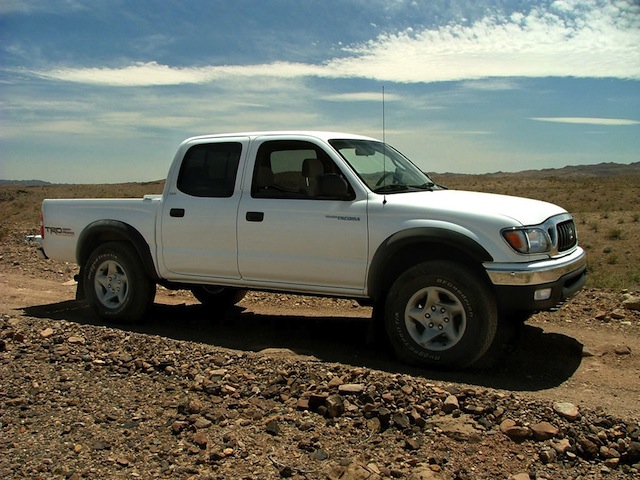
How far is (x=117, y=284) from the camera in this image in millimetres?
7648

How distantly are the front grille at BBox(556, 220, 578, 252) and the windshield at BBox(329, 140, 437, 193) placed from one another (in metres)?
1.36

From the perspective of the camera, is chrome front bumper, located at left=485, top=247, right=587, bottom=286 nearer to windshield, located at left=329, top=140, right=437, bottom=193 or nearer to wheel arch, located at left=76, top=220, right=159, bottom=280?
windshield, located at left=329, top=140, right=437, bottom=193

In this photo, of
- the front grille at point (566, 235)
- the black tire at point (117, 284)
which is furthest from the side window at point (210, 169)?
the front grille at point (566, 235)

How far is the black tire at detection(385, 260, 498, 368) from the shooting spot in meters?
5.38

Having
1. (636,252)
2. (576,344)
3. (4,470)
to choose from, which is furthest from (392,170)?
(636,252)

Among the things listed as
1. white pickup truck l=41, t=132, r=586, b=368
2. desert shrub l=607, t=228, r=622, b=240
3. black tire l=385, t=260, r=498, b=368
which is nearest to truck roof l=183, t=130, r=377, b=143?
white pickup truck l=41, t=132, r=586, b=368

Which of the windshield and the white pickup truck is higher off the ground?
the windshield

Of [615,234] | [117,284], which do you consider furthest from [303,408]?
[615,234]

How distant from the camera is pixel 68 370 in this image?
5.63 m

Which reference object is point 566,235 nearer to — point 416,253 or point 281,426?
point 416,253

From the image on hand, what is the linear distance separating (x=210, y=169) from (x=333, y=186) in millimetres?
1670

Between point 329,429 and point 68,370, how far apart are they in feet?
8.19

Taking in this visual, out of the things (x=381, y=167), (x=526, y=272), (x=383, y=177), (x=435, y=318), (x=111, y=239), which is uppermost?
(x=381, y=167)

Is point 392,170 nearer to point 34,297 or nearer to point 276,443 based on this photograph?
point 276,443
